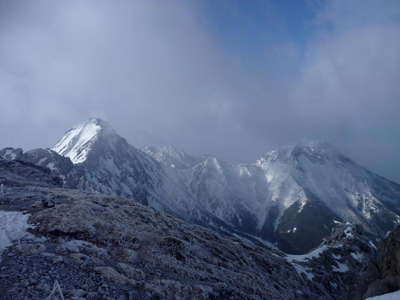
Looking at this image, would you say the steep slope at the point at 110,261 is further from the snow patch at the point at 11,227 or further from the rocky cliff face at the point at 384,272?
the rocky cliff face at the point at 384,272

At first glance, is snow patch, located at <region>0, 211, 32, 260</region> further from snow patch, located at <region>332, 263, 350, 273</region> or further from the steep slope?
snow patch, located at <region>332, 263, 350, 273</region>

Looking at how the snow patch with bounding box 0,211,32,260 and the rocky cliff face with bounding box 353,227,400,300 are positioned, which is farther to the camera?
the snow patch with bounding box 0,211,32,260

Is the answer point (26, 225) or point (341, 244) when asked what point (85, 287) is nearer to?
point (26, 225)

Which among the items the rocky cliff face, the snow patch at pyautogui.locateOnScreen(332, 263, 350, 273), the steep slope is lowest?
the rocky cliff face

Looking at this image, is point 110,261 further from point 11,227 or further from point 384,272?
point 384,272

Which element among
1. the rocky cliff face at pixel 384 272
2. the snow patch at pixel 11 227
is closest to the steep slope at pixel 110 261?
the snow patch at pixel 11 227

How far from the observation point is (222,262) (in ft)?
142

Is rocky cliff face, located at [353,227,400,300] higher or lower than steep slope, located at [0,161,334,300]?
lower

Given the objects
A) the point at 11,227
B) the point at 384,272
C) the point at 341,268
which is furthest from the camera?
the point at 341,268

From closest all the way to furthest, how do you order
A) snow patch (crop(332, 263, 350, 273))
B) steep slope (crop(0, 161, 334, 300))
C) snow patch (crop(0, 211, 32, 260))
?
steep slope (crop(0, 161, 334, 300)), snow patch (crop(0, 211, 32, 260)), snow patch (crop(332, 263, 350, 273))

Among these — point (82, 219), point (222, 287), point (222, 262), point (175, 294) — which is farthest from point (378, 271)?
point (82, 219)

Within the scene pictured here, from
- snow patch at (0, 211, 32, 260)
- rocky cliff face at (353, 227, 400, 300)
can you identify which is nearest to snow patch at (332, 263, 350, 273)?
rocky cliff face at (353, 227, 400, 300)

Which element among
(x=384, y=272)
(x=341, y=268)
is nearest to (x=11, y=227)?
(x=384, y=272)

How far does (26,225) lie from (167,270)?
14966 millimetres
